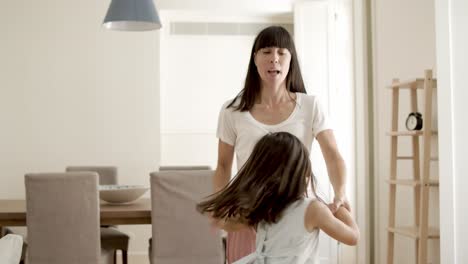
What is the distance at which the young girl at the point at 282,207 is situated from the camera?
1599 millimetres

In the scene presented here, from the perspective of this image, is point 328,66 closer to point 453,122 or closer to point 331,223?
point 453,122

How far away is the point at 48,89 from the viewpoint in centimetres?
576

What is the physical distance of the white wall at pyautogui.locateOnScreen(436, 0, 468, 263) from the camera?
3.15 m

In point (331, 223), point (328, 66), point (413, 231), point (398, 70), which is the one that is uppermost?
point (328, 66)

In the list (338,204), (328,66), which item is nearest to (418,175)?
(328,66)

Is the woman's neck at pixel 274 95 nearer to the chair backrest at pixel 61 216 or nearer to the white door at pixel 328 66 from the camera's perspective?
the chair backrest at pixel 61 216

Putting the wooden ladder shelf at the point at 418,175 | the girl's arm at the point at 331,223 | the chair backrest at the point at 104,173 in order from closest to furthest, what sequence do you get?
1. the girl's arm at the point at 331,223
2. the wooden ladder shelf at the point at 418,175
3. the chair backrest at the point at 104,173

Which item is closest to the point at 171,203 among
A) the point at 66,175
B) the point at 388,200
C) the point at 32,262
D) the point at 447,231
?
the point at 66,175

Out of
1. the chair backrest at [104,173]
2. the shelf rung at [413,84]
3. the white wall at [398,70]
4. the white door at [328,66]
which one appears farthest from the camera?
the white door at [328,66]

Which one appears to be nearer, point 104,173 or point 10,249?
point 10,249

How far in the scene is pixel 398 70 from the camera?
421cm

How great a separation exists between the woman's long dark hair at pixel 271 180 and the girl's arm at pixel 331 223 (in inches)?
2.4

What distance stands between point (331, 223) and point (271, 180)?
6.9 inches

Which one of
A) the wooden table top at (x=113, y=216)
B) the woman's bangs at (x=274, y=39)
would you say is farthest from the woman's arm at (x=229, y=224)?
the wooden table top at (x=113, y=216)
